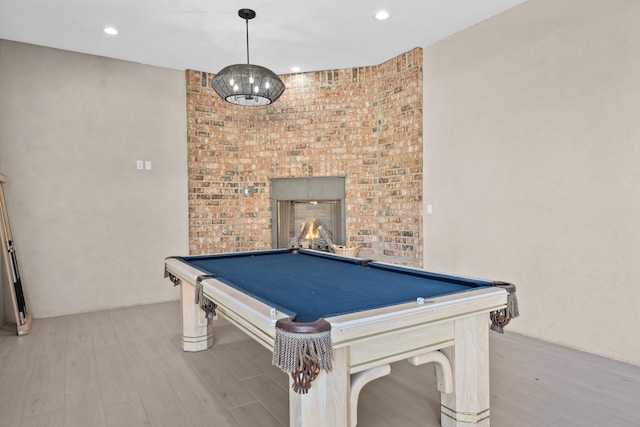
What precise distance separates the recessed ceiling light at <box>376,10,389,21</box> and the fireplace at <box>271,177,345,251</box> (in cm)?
196

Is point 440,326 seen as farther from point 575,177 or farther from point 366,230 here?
point 366,230

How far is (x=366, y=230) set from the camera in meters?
4.70

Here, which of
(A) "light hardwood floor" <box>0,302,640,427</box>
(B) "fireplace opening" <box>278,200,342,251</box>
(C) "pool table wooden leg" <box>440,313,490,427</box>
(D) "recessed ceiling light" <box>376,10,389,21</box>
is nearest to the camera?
(C) "pool table wooden leg" <box>440,313,490,427</box>

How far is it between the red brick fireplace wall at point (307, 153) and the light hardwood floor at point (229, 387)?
184 centimetres

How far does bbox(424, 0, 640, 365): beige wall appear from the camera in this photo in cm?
261

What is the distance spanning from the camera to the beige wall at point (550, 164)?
261 cm

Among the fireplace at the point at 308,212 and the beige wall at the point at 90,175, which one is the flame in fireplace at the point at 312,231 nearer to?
the fireplace at the point at 308,212

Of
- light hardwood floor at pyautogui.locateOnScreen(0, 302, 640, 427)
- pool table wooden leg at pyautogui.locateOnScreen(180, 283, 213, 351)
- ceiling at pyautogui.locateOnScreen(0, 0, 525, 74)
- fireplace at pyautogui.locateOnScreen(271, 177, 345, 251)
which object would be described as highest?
ceiling at pyautogui.locateOnScreen(0, 0, 525, 74)

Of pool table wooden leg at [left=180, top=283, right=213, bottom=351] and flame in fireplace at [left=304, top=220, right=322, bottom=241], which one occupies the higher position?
flame in fireplace at [left=304, top=220, right=322, bottom=241]

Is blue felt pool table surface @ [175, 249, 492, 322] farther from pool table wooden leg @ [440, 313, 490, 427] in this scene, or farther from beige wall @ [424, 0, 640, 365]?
beige wall @ [424, 0, 640, 365]

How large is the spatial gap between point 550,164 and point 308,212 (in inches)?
119

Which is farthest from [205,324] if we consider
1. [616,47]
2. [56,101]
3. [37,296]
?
[616,47]

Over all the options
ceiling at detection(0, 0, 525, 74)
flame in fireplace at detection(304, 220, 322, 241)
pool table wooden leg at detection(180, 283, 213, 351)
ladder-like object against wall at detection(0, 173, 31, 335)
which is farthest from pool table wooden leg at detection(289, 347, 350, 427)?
flame in fireplace at detection(304, 220, 322, 241)

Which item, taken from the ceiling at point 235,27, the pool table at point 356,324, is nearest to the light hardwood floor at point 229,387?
the pool table at point 356,324
